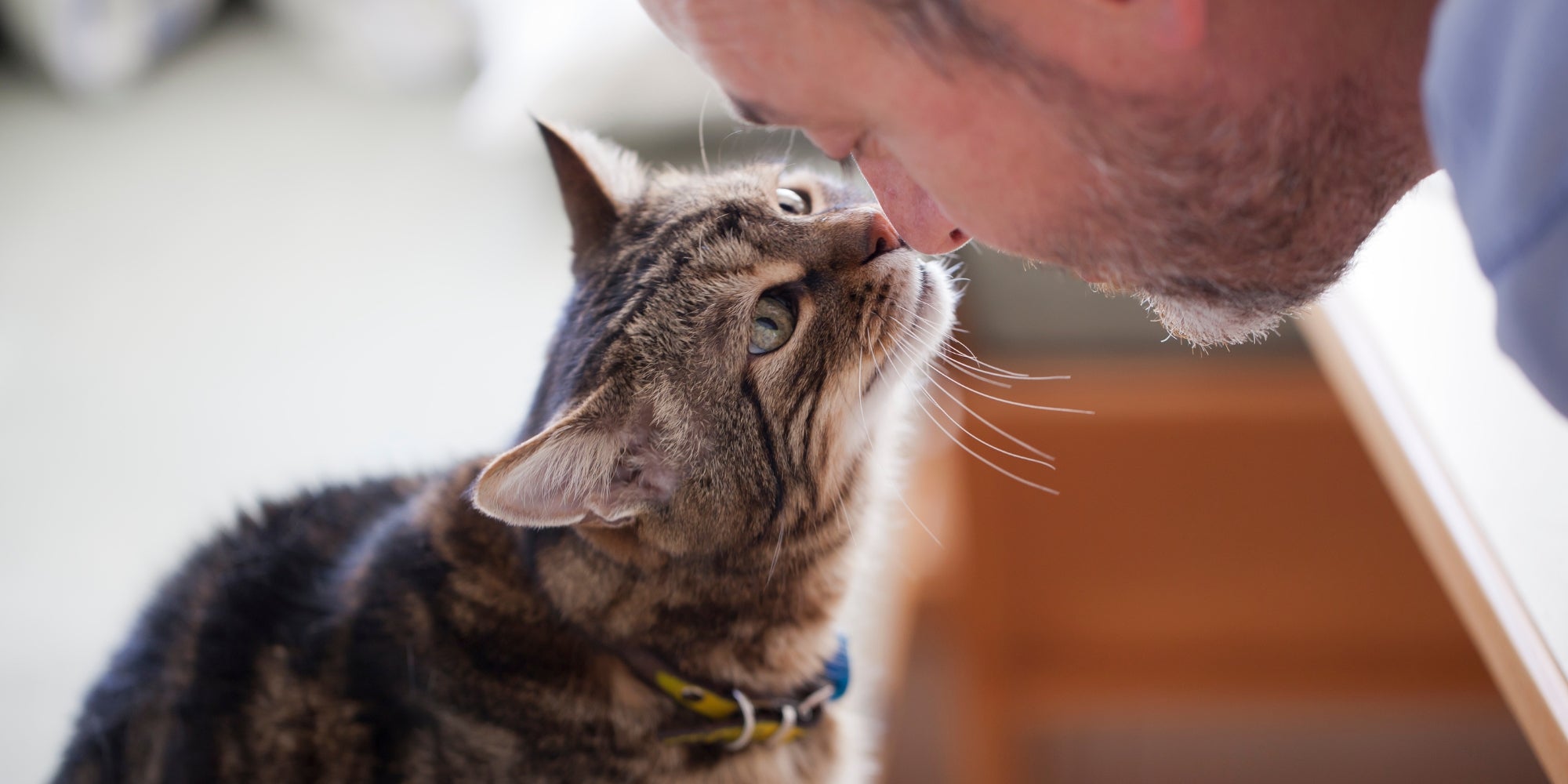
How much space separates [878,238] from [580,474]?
38cm

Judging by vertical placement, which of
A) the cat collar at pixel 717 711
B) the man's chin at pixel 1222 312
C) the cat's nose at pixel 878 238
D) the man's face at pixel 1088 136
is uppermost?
the cat's nose at pixel 878 238

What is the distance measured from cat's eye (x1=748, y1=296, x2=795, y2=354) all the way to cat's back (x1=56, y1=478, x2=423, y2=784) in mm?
506

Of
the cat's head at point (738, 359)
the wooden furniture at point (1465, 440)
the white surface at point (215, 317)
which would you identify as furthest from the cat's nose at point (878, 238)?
the white surface at point (215, 317)

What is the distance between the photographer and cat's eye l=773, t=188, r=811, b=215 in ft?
3.72

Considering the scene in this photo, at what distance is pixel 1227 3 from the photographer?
644mm

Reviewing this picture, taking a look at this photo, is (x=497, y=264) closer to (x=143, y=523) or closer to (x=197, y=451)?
(x=197, y=451)

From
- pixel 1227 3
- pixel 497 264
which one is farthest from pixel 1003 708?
pixel 1227 3

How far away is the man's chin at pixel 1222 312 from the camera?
2.68 feet

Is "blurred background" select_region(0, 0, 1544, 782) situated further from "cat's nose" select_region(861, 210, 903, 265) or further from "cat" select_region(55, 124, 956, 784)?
"cat's nose" select_region(861, 210, 903, 265)

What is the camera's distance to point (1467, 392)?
3.19 ft

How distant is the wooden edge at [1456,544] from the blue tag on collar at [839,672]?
590 mm

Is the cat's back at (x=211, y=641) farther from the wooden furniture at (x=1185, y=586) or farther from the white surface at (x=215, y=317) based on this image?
the wooden furniture at (x=1185, y=586)

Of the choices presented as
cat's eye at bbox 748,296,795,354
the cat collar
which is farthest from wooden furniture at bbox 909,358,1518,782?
cat's eye at bbox 748,296,795,354

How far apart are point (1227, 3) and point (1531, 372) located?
27 cm
